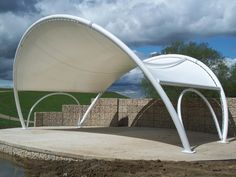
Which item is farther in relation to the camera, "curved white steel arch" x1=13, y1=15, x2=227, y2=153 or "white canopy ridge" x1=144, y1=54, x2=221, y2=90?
"white canopy ridge" x1=144, y1=54, x2=221, y2=90

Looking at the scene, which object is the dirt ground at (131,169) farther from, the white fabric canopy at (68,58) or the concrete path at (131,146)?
the white fabric canopy at (68,58)

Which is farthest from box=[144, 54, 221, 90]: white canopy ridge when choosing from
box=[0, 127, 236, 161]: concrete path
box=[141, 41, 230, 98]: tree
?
box=[141, 41, 230, 98]: tree

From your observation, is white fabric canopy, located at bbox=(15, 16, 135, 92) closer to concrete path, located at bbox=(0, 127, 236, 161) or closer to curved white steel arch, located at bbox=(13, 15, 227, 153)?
curved white steel arch, located at bbox=(13, 15, 227, 153)

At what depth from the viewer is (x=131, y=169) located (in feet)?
37.6

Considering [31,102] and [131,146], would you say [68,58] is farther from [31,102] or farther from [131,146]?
[31,102]

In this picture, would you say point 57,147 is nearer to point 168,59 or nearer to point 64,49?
point 64,49

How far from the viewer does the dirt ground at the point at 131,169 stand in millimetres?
10969

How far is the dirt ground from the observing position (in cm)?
1097

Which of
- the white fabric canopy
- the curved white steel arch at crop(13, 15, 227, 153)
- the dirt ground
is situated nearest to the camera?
the dirt ground

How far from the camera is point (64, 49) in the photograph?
20156 millimetres

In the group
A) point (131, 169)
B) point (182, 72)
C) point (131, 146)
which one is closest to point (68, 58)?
point (182, 72)

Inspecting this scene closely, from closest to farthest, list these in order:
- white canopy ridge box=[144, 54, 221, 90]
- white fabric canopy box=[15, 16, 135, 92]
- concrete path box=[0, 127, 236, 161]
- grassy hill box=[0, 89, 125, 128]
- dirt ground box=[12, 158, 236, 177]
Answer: dirt ground box=[12, 158, 236, 177], concrete path box=[0, 127, 236, 161], white canopy ridge box=[144, 54, 221, 90], white fabric canopy box=[15, 16, 135, 92], grassy hill box=[0, 89, 125, 128]

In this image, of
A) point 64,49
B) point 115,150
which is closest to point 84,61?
point 64,49

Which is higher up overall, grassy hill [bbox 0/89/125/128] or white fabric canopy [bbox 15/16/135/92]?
white fabric canopy [bbox 15/16/135/92]
